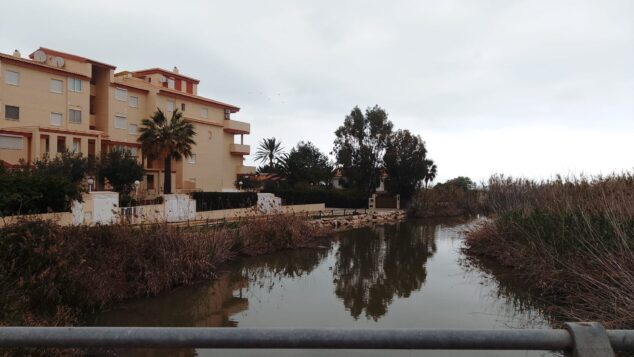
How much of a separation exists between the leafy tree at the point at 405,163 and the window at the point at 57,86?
3134 cm

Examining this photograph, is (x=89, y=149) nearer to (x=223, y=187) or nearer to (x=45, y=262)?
(x=223, y=187)

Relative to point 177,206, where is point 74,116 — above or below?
above

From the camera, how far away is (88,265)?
926 centimetres

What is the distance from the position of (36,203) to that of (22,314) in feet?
38.1

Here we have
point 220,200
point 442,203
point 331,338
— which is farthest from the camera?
point 442,203

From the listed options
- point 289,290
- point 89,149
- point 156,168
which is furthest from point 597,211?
point 156,168

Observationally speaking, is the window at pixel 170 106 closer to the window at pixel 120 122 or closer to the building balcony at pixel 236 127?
the window at pixel 120 122

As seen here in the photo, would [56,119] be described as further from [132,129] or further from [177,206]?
[177,206]

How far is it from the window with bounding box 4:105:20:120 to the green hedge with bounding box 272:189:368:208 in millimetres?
21301

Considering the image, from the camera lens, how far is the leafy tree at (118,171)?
111 feet

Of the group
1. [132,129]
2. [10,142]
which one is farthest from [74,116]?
[10,142]

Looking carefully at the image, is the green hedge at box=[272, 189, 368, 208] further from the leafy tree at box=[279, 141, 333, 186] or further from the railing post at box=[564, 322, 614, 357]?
the railing post at box=[564, 322, 614, 357]

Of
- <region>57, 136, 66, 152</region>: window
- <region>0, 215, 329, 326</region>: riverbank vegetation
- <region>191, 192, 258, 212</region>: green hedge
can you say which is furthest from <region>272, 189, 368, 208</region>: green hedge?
<region>0, 215, 329, 326</region>: riverbank vegetation

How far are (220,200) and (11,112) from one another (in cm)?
1711
